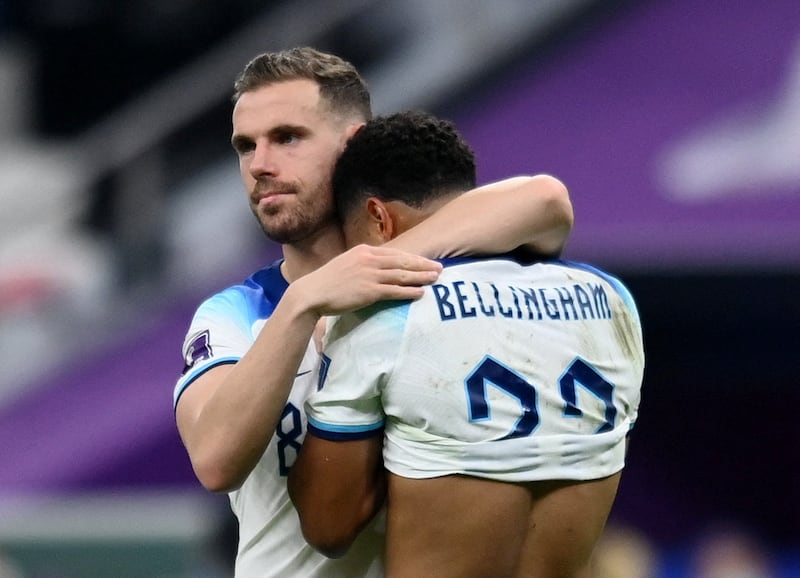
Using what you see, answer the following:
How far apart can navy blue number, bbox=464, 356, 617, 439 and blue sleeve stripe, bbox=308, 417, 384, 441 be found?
21 centimetres

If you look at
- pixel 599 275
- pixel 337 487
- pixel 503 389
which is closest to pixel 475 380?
pixel 503 389

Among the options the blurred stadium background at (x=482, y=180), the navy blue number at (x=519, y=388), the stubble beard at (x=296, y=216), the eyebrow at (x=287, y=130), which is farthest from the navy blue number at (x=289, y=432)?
the blurred stadium background at (x=482, y=180)

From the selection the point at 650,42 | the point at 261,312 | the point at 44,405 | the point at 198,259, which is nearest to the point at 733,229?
the point at 650,42

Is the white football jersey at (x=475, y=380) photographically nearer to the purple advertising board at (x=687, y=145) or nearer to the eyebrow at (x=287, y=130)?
the eyebrow at (x=287, y=130)

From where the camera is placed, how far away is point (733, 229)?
805 cm

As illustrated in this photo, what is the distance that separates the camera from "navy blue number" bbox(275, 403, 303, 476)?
11.4 feet

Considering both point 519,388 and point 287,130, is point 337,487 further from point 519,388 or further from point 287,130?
point 287,130

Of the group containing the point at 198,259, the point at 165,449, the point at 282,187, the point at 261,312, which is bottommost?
the point at 165,449

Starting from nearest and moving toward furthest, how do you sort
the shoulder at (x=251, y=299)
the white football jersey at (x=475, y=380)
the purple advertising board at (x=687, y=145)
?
1. the white football jersey at (x=475, y=380)
2. the shoulder at (x=251, y=299)
3. the purple advertising board at (x=687, y=145)

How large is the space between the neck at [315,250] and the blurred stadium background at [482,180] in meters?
4.07

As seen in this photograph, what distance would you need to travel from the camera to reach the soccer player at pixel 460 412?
3096 mm

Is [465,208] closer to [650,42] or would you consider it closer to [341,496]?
[341,496]

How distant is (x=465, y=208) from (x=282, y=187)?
495 mm

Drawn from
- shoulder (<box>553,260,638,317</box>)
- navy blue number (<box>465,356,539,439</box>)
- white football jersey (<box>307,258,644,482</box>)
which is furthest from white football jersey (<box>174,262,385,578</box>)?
shoulder (<box>553,260,638,317</box>)
